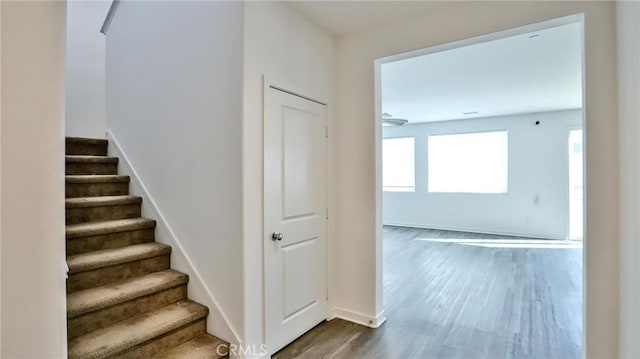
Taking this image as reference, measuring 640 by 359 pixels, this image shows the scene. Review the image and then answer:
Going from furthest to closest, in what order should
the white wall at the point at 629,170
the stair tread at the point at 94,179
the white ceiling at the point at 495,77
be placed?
the white ceiling at the point at 495,77 → the stair tread at the point at 94,179 → the white wall at the point at 629,170

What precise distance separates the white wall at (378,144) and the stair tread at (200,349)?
122 centimetres

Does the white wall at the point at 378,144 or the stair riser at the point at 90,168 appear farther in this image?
the stair riser at the point at 90,168

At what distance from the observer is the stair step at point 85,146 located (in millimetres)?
3088

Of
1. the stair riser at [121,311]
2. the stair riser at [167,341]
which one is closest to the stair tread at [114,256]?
the stair riser at [121,311]

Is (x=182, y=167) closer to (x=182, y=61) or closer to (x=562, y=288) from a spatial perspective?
(x=182, y=61)

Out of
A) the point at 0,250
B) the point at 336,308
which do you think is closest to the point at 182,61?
the point at 0,250

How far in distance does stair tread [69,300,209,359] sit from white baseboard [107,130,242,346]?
76 mm

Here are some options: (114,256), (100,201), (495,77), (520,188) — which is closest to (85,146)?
(100,201)

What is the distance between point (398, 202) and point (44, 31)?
8.38m

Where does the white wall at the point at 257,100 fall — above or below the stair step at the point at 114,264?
above

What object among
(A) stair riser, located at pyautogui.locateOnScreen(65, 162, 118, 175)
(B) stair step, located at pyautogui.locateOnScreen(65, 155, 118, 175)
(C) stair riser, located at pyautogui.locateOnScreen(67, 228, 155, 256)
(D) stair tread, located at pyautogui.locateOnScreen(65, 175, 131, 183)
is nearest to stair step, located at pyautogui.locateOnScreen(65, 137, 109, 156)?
(B) stair step, located at pyautogui.locateOnScreen(65, 155, 118, 175)

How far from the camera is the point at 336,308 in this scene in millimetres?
2992

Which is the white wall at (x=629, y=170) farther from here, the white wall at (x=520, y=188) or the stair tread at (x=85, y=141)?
the white wall at (x=520, y=188)

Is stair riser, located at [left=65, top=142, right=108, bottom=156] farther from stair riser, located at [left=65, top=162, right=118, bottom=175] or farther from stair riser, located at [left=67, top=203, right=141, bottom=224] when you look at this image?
stair riser, located at [left=67, top=203, right=141, bottom=224]
